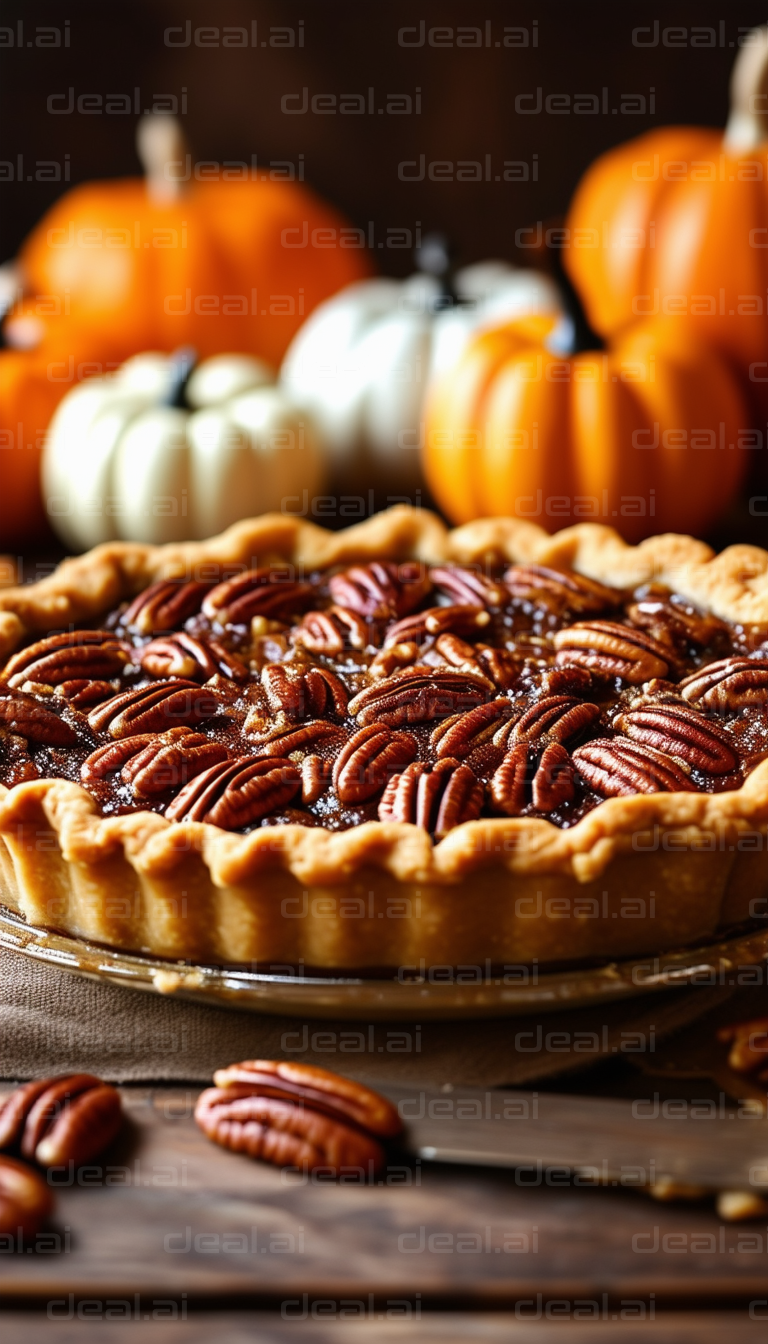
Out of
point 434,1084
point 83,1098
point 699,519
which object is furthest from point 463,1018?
point 699,519

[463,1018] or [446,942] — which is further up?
[446,942]

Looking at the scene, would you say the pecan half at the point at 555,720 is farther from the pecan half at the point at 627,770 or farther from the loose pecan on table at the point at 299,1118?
the loose pecan on table at the point at 299,1118

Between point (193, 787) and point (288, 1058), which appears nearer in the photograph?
point (288, 1058)

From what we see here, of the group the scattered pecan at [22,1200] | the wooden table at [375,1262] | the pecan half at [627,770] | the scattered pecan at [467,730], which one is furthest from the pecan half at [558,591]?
the scattered pecan at [22,1200]

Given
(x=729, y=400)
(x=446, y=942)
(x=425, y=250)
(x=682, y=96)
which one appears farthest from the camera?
(x=682, y=96)

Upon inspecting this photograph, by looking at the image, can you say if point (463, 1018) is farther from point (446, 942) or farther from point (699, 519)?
point (699, 519)

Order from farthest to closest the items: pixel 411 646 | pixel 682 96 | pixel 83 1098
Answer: pixel 682 96 → pixel 411 646 → pixel 83 1098

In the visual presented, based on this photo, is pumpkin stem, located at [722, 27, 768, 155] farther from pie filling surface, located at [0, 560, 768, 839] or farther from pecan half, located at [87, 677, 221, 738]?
pecan half, located at [87, 677, 221, 738]

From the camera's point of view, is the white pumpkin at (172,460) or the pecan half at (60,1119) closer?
the pecan half at (60,1119)
